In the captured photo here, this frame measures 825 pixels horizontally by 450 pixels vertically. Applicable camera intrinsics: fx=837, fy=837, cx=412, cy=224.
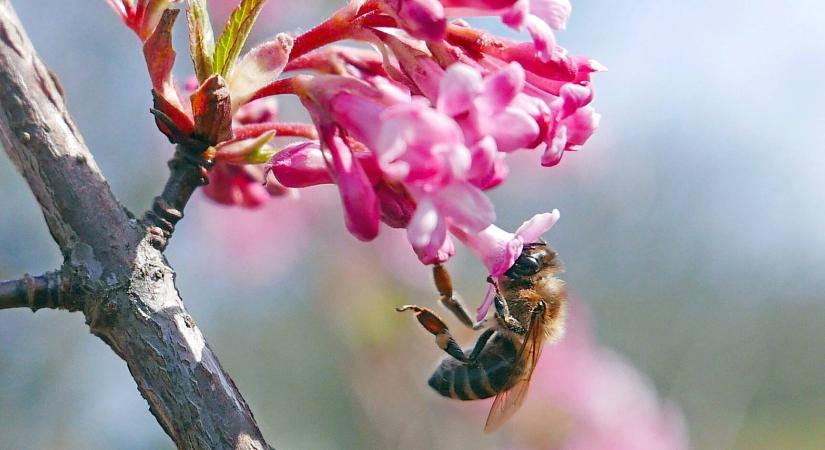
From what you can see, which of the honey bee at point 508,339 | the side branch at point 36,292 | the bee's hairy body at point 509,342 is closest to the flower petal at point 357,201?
the side branch at point 36,292

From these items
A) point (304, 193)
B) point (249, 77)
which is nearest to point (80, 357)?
point (304, 193)

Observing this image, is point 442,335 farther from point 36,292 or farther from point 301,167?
point 36,292

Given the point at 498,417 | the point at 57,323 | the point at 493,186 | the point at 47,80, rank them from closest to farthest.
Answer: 1. the point at 493,186
2. the point at 47,80
3. the point at 498,417
4. the point at 57,323

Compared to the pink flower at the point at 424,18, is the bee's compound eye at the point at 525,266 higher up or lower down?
lower down

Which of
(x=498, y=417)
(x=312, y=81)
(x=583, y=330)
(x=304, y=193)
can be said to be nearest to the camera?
(x=312, y=81)

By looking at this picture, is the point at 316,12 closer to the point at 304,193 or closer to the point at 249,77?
the point at 304,193

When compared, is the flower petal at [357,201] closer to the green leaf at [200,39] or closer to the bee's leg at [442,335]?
the green leaf at [200,39]

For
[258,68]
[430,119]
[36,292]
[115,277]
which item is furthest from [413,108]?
[36,292]

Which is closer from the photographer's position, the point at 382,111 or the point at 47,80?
the point at 382,111
